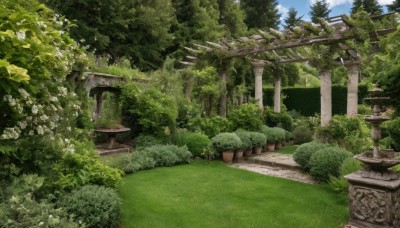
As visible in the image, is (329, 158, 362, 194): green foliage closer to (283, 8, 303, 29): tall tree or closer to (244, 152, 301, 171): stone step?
(244, 152, 301, 171): stone step

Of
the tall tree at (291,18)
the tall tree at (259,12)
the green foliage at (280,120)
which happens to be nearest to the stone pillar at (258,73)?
the green foliage at (280,120)

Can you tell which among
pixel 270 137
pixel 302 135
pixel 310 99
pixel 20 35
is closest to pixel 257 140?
pixel 270 137

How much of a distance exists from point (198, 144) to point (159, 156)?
1.38 m

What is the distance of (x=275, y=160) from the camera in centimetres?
917

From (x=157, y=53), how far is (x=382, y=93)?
50.1 ft

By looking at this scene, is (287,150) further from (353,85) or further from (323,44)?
(323,44)

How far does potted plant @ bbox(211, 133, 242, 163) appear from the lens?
29.6 ft

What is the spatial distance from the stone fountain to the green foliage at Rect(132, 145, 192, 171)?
16.3 ft

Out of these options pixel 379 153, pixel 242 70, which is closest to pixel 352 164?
pixel 379 153

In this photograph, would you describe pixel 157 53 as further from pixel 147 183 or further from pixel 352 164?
pixel 352 164

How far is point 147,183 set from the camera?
22.0ft

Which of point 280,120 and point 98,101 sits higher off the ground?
point 98,101

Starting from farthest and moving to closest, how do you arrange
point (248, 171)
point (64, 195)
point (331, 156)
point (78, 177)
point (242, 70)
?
point (242, 70) → point (248, 171) → point (331, 156) → point (78, 177) → point (64, 195)

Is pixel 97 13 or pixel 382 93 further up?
pixel 97 13
